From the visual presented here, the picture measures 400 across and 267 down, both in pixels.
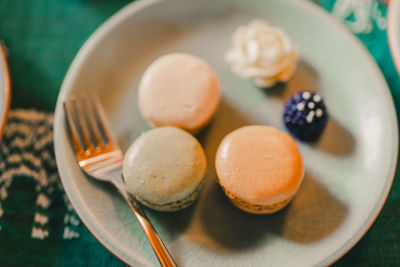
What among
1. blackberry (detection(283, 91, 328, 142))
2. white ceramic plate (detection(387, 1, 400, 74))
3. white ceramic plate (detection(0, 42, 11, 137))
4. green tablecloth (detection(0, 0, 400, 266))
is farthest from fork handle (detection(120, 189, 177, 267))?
white ceramic plate (detection(387, 1, 400, 74))

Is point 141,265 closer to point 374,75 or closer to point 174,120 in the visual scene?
point 174,120

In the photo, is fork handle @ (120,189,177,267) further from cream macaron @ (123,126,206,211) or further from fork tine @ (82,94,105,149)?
fork tine @ (82,94,105,149)

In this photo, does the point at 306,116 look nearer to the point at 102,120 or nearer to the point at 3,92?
the point at 102,120

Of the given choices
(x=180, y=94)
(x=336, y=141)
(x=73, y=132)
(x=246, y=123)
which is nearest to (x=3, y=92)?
(x=73, y=132)

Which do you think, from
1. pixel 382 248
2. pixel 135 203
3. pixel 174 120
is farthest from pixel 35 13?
pixel 382 248

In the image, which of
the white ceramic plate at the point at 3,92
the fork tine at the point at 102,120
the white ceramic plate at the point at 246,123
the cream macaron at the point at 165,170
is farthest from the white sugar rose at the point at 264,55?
the white ceramic plate at the point at 3,92

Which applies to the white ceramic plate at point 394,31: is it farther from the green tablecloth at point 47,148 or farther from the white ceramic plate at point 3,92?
the white ceramic plate at point 3,92
